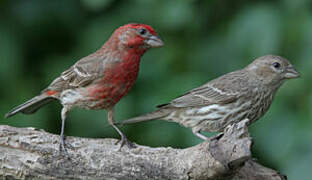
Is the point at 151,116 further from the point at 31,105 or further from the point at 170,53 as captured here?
the point at 31,105

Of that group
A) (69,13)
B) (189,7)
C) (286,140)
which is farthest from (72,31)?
(286,140)

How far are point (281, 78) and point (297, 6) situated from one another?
73 centimetres

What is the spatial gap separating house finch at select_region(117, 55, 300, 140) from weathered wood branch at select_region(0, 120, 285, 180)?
0.89 m

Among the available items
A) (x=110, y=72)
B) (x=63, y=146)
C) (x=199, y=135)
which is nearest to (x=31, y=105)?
(x=110, y=72)

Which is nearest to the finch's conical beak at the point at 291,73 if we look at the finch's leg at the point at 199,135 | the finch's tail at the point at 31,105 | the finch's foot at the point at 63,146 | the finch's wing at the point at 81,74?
the finch's leg at the point at 199,135

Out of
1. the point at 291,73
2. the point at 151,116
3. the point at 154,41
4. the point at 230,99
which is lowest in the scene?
the point at 151,116

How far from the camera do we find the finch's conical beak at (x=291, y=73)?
5.68 meters

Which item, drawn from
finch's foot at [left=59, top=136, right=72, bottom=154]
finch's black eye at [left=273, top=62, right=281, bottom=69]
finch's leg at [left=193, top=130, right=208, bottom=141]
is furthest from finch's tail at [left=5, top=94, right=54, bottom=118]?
finch's black eye at [left=273, top=62, right=281, bottom=69]

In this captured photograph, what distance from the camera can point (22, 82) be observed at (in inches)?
247

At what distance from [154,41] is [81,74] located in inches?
31.9

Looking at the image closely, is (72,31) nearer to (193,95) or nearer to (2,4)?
(2,4)

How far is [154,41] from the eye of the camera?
5352 millimetres

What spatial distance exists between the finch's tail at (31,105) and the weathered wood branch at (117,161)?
0.83 meters

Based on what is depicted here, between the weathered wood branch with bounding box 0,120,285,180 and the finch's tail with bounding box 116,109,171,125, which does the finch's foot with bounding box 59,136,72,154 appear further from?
the finch's tail with bounding box 116,109,171,125
